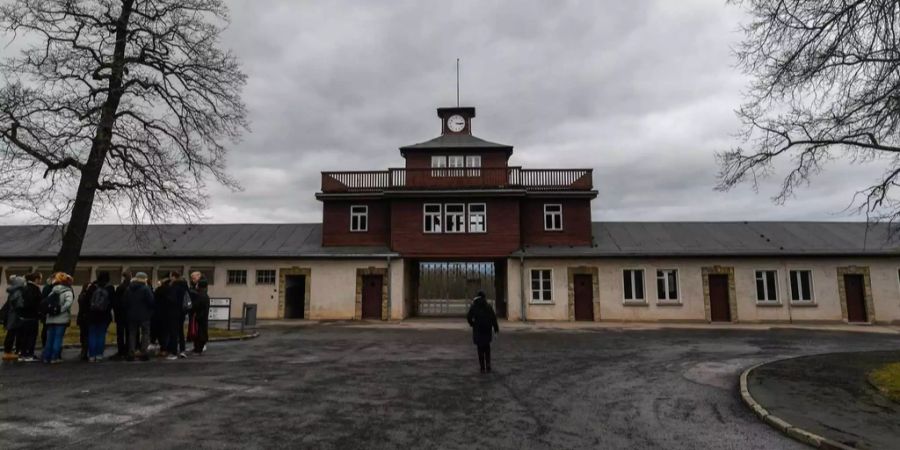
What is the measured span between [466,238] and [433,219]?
1966mm

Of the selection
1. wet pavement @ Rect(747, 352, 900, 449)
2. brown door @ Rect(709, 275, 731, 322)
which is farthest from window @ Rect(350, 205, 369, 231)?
wet pavement @ Rect(747, 352, 900, 449)

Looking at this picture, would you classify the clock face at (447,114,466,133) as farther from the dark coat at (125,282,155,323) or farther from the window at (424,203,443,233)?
the dark coat at (125,282,155,323)

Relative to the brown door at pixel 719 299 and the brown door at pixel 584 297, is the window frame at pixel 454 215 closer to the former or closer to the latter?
the brown door at pixel 584 297

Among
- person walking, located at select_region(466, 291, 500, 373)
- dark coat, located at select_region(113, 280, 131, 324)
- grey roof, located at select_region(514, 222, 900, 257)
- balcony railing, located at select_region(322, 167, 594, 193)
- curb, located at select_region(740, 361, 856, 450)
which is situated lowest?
curb, located at select_region(740, 361, 856, 450)

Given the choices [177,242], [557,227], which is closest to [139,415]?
[557,227]

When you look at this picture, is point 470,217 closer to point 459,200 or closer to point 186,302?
point 459,200

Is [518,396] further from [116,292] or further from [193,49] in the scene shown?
[193,49]

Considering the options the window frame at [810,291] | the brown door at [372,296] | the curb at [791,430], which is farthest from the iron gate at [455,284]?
the curb at [791,430]

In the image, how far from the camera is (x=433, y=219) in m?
26.0

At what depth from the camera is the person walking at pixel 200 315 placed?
37.9 ft

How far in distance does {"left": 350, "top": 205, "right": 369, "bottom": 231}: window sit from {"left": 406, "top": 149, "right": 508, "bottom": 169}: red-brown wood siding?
12.3 feet

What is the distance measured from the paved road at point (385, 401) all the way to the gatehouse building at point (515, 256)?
1185 cm

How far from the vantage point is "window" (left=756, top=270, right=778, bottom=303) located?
24.7 metres

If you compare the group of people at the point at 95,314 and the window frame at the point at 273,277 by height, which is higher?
the window frame at the point at 273,277
